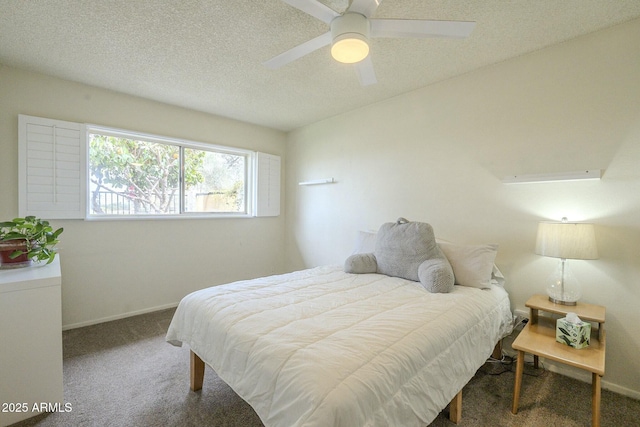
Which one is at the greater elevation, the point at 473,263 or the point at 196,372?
the point at 473,263

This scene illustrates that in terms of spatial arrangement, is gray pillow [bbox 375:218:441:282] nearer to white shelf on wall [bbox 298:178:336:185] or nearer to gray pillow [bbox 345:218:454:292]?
gray pillow [bbox 345:218:454:292]

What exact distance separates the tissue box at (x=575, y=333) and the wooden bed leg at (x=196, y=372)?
225 centimetres

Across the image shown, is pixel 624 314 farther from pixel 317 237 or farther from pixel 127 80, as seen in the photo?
pixel 127 80

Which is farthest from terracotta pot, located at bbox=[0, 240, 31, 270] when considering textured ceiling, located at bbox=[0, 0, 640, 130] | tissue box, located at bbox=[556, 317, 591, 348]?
tissue box, located at bbox=[556, 317, 591, 348]

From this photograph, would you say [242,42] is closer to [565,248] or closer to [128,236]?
[128,236]

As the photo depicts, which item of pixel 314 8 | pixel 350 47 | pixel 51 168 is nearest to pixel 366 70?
pixel 350 47

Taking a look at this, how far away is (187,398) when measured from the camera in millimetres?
1739

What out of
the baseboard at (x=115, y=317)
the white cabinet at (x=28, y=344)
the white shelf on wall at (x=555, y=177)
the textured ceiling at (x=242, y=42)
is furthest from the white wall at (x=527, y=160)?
the white cabinet at (x=28, y=344)

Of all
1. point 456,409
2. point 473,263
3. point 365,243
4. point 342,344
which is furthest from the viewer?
point 365,243

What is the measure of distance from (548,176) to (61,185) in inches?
163

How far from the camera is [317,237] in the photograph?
3.87m

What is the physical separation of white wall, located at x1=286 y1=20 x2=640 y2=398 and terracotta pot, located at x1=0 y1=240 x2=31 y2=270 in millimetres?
2858

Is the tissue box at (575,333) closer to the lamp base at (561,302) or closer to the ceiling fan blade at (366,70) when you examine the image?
the lamp base at (561,302)

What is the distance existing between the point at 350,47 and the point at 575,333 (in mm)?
2055
